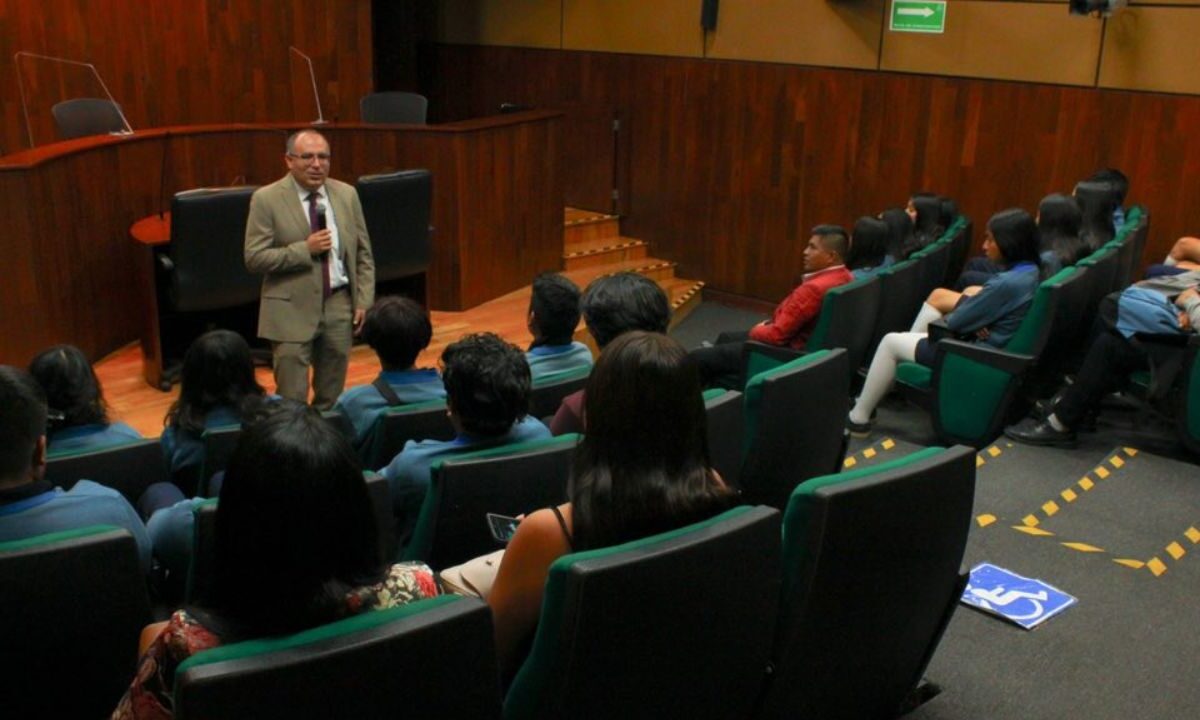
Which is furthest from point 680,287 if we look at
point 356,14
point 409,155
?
point 356,14

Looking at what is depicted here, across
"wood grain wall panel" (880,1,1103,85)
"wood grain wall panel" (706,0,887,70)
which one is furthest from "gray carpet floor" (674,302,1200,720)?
"wood grain wall panel" (706,0,887,70)

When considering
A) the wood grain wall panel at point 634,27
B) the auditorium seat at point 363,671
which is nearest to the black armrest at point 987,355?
the auditorium seat at point 363,671

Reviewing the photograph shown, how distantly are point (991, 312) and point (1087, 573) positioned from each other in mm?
1387

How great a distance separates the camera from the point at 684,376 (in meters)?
1.69

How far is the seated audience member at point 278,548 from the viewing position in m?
1.31

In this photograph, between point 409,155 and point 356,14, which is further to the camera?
point 356,14

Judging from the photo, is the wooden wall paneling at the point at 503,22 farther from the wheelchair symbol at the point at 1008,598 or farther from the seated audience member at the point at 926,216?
the wheelchair symbol at the point at 1008,598

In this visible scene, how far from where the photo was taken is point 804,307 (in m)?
4.18

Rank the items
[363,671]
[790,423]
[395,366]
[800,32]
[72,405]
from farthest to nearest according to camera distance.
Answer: [800,32] < [395,366] < [790,423] < [72,405] < [363,671]

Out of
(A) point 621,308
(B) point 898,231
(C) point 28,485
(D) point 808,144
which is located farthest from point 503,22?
(C) point 28,485

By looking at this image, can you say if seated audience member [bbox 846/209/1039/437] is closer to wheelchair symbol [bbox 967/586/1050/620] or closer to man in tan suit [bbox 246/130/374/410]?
wheelchair symbol [bbox 967/586/1050/620]

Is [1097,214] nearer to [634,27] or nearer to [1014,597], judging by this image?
[1014,597]

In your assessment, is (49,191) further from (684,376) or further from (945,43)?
(945,43)

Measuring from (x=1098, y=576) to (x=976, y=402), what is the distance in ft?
3.90
